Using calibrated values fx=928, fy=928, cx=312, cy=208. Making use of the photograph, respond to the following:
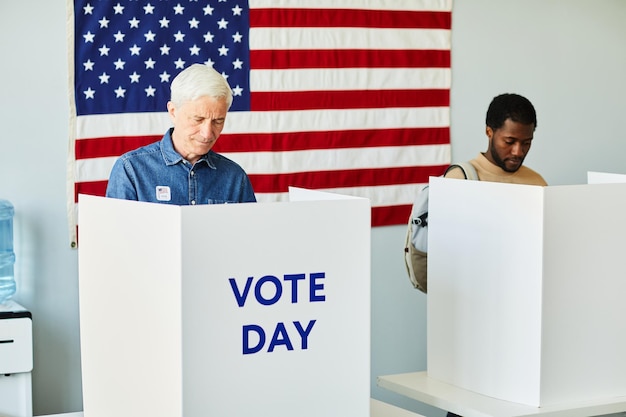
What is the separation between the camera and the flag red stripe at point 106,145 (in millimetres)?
3537

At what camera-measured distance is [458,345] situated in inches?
90.4

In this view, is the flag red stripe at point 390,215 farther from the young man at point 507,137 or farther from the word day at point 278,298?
the word day at point 278,298

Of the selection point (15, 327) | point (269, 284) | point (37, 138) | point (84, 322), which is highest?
point (37, 138)

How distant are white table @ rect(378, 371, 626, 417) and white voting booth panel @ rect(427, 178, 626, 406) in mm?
25

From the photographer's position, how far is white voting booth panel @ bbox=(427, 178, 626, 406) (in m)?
2.10

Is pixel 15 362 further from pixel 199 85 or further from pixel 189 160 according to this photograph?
pixel 199 85

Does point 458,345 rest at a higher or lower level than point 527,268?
lower

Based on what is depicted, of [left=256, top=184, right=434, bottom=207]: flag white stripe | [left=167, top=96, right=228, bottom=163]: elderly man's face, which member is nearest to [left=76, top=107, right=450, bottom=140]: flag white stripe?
[left=256, top=184, right=434, bottom=207]: flag white stripe

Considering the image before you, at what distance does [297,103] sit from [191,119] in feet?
5.49

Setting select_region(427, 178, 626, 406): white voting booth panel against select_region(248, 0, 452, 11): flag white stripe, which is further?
select_region(248, 0, 452, 11): flag white stripe

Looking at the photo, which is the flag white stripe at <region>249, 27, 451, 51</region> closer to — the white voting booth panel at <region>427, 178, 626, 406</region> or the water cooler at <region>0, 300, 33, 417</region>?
the water cooler at <region>0, 300, 33, 417</region>

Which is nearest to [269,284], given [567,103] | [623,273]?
[623,273]

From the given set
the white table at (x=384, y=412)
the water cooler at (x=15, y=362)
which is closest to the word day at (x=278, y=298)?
the white table at (x=384, y=412)

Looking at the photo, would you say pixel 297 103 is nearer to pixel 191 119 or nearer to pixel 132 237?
pixel 191 119
